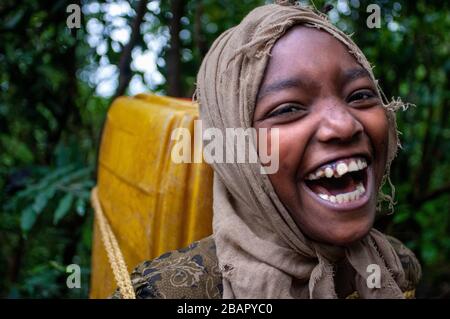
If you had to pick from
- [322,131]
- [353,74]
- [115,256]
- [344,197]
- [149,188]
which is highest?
[353,74]

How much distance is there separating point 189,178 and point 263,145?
399 mm

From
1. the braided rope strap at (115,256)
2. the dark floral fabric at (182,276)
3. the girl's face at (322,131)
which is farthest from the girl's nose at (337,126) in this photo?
the braided rope strap at (115,256)

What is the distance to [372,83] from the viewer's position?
1.19 m

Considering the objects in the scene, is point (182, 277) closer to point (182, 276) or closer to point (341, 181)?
point (182, 276)

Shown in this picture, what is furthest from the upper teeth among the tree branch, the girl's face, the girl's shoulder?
the tree branch

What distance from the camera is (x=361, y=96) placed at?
45.8 inches

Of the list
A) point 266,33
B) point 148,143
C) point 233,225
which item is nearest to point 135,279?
point 233,225

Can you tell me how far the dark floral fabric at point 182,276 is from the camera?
1188mm

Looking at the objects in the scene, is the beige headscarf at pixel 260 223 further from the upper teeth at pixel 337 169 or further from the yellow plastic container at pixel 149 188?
the yellow plastic container at pixel 149 188

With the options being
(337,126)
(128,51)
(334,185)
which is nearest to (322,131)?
(337,126)

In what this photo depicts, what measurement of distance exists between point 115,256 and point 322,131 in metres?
0.71

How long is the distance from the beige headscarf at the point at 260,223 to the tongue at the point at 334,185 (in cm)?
8

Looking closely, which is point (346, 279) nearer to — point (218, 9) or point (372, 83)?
point (372, 83)

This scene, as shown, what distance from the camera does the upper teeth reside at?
3.56ft
